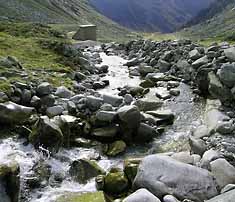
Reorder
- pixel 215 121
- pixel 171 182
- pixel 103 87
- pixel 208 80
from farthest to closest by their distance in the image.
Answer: pixel 103 87 < pixel 208 80 < pixel 215 121 < pixel 171 182

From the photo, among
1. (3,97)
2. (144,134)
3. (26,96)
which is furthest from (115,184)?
(26,96)

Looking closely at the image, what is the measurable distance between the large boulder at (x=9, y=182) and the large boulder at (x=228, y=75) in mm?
12884

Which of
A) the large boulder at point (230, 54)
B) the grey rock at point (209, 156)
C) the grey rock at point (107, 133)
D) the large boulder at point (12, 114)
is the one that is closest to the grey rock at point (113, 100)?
the grey rock at point (107, 133)

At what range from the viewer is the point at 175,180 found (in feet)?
38.5

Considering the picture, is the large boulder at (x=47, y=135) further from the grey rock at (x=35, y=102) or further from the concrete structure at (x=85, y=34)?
the concrete structure at (x=85, y=34)

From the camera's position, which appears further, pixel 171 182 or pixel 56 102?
pixel 56 102

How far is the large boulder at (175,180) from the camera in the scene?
37.8ft

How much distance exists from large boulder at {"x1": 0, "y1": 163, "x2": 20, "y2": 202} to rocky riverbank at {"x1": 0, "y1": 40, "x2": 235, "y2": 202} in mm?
27

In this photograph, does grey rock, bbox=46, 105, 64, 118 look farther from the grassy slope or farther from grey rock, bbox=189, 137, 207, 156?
grey rock, bbox=189, 137, 207, 156

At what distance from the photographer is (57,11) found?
15962cm

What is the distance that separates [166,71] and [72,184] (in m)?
21.2

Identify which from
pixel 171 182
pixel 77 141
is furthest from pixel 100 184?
pixel 77 141

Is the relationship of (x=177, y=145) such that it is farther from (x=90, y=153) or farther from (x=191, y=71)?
(x=191, y=71)

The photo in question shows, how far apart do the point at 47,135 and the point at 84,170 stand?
2.35 metres
